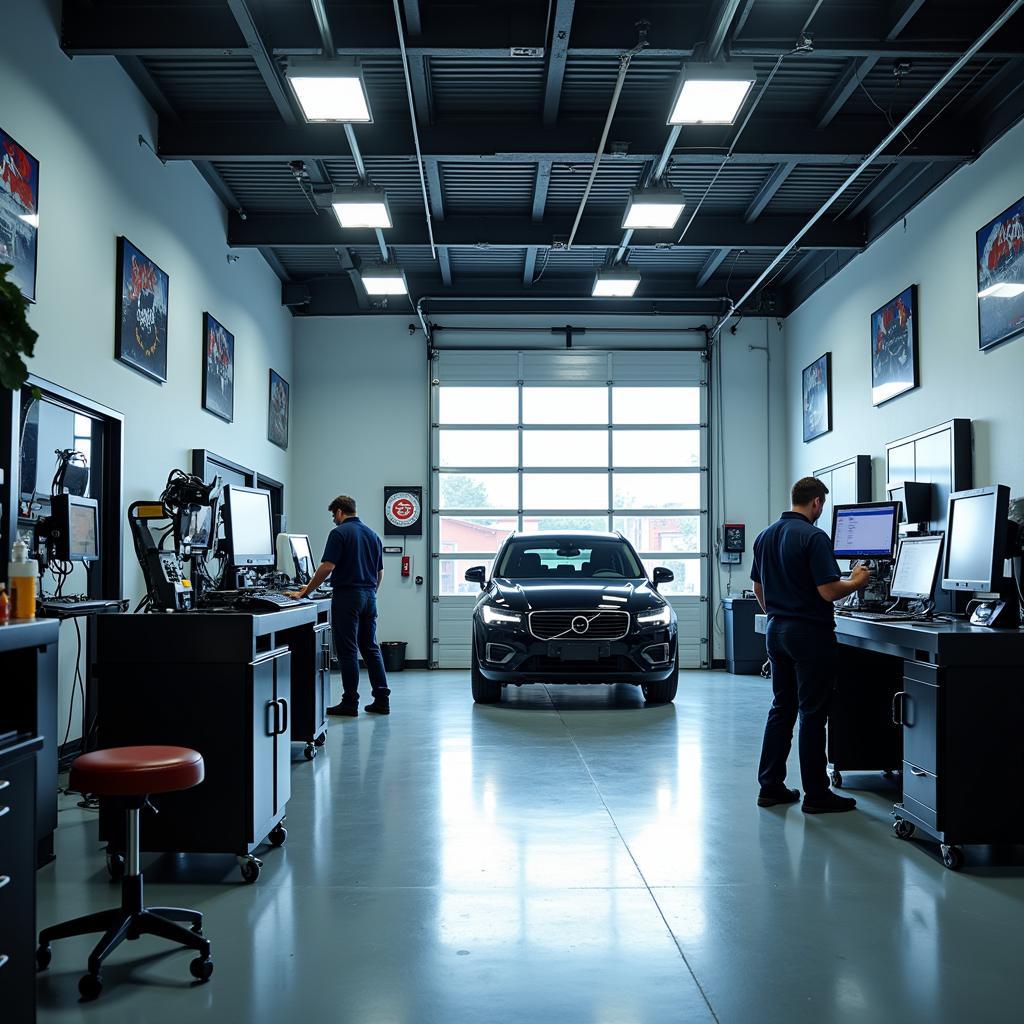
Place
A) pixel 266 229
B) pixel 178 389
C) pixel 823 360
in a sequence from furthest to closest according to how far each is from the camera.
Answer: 1. pixel 823 360
2. pixel 266 229
3. pixel 178 389

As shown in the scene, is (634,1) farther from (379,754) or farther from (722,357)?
(722,357)

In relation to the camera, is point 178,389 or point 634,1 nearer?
point 634,1

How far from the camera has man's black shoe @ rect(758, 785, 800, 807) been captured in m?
4.70

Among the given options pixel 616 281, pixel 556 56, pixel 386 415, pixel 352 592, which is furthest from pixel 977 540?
pixel 386 415

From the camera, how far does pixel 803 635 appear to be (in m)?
4.46

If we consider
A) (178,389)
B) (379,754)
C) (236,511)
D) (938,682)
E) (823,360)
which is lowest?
(379,754)

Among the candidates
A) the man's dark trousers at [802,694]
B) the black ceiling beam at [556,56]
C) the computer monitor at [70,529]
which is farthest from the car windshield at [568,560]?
the computer monitor at [70,529]

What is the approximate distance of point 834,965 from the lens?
2.77 m

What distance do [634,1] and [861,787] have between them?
16.1 feet

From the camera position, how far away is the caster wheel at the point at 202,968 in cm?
266

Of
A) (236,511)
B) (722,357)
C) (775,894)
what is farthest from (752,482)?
(775,894)

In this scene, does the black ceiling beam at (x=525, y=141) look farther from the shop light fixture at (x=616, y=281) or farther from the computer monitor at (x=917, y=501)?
the computer monitor at (x=917, y=501)

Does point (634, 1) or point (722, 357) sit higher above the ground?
point (634, 1)

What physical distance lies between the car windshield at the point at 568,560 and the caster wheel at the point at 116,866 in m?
5.14
